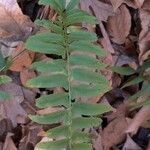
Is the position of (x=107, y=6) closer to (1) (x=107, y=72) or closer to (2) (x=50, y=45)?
(1) (x=107, y=72)

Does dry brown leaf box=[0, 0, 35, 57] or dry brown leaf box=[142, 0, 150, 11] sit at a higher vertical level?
dry brown leaf box=[142, 0, 150, 11]

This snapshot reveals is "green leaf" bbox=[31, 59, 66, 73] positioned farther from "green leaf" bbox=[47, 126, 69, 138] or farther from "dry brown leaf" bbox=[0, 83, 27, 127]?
"dry brown leaf" bbox=[0, 83, 27, 127]

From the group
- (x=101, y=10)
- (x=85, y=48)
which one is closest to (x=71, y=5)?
(x=85, y=48)

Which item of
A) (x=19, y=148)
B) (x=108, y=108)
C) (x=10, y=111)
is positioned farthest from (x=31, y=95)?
(x=108, y=108)

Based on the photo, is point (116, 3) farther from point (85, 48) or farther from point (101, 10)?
point (85, 48)

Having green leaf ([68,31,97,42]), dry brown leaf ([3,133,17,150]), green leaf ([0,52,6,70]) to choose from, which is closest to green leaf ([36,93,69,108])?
green leaf ([68,31,97,42])

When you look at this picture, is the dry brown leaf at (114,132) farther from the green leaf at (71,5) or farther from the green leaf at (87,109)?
the green leaf at (71,5)

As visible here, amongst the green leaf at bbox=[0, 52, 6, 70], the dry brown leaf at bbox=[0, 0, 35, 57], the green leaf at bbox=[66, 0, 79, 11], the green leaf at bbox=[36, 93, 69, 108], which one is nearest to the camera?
the green leaf at bbox=[36, 93, 69, 108]
